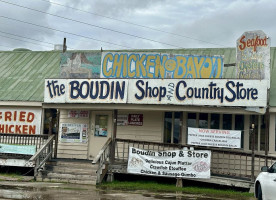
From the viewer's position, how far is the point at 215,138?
15547 millimetres

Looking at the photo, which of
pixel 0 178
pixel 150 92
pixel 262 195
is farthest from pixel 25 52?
pixel 262 195

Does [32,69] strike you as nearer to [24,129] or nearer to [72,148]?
[24,129]

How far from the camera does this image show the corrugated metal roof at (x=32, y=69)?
780 inches

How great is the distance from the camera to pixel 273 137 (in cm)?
1653

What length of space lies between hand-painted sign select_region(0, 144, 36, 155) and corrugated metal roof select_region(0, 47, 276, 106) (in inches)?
89.6

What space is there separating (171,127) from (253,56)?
14.5 feet

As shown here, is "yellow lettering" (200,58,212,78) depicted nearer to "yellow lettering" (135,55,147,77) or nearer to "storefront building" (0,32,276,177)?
"storefront building" (0,32,276,177)

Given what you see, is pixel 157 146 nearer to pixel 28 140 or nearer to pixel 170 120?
pixel 170 120

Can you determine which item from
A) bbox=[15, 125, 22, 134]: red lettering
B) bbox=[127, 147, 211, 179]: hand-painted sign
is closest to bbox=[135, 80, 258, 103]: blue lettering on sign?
bbox=[127, 147, 211, 179]: hand-painted sign

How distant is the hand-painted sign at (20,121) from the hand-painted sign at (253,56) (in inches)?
365

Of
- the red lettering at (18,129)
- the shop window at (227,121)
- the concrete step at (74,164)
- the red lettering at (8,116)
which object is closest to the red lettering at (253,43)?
the shop window at (227,121)

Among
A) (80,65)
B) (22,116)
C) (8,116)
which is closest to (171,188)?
(80,65)

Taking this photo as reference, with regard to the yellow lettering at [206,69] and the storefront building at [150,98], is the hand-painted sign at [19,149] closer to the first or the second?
the storefront building at [150,98]

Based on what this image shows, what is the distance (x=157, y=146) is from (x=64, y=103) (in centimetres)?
421
